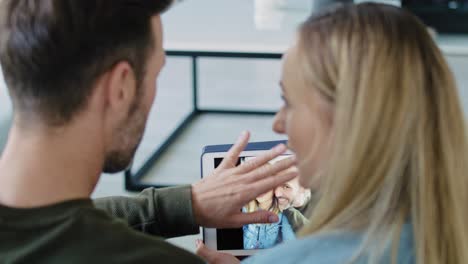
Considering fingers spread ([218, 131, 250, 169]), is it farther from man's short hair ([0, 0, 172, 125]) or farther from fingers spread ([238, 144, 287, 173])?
man's short hair ([0, 0, 172, 125])

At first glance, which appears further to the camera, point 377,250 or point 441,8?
point 441,8

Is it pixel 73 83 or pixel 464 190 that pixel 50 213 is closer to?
pixel 73 83

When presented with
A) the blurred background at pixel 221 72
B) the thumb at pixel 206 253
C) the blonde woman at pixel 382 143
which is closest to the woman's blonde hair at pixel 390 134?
the blonde woman at pixel 382 143

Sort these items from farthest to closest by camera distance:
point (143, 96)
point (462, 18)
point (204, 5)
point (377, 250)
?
point (462, 18)
point (204, 5)
point (143, 96)
point (377, 250)

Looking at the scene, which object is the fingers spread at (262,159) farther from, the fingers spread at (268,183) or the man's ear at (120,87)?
the man's ear at (120,87)

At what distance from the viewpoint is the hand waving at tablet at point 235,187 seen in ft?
3.42

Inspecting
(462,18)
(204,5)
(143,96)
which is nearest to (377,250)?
(143,96)

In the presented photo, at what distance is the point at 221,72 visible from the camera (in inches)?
149

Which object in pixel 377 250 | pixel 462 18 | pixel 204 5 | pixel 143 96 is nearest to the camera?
pixel 377 250

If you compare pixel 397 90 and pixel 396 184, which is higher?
pixel 397 90

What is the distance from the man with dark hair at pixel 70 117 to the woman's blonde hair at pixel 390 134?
211 millimetres

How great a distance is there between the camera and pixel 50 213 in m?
0.79

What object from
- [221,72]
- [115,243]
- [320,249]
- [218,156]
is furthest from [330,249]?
[221,72]

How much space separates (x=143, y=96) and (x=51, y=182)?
17 cm
